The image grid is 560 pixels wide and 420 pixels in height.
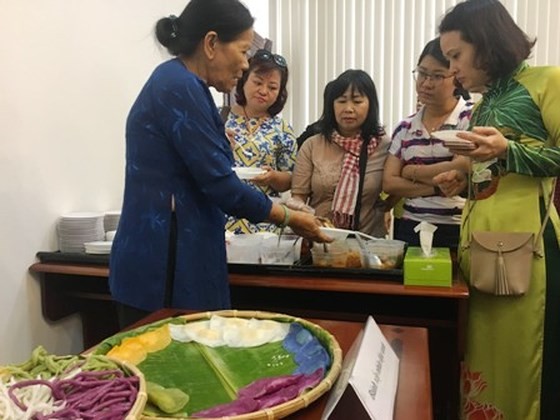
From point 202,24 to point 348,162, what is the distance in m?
0.94

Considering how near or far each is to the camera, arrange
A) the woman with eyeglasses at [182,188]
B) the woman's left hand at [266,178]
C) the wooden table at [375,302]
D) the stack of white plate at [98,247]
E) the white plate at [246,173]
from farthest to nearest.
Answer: the woman's left hand at [266,178]
the stack of white plate at [98,247]
the white plate at [246,173]
the wooden table at [375,302]
the woman with eyeglasses at [182,188]

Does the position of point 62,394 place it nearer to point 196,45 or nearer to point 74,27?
point 196,45

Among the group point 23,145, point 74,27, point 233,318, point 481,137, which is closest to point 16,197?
point 23,145

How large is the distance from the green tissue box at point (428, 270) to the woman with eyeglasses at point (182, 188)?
1.31ft

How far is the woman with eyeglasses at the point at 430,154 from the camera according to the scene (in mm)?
1873

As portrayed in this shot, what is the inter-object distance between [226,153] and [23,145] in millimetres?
886

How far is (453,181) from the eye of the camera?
1624mm

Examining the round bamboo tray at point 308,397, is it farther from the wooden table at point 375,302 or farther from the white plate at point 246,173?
the white plate at point 246,173

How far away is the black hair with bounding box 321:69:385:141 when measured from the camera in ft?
6.97

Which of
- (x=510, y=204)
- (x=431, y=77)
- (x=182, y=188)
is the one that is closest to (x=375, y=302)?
(x=510, y=204)

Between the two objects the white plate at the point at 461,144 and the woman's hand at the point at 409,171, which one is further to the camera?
the woman's hand at the point at 409,171

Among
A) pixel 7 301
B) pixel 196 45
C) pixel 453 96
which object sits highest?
pixel 196 45

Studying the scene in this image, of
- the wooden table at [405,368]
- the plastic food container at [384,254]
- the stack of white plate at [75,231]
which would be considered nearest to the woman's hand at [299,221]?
the plastic food container at [384,254]

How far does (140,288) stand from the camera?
1.26m
